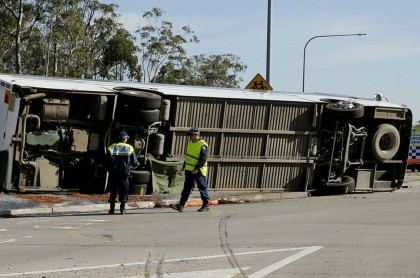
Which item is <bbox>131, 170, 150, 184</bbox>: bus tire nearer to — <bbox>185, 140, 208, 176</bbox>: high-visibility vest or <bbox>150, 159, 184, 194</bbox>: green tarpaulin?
<bbox>150, 159, 184, 194</bbox>: green tarpaulin

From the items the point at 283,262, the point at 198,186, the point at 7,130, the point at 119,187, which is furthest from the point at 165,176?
the point at 283,262

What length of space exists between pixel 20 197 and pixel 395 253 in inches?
324

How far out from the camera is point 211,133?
1775 centimetres

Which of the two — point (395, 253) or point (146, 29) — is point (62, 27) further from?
point (395, 253)

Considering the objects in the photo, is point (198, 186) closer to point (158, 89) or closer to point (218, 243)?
point (158, 89)

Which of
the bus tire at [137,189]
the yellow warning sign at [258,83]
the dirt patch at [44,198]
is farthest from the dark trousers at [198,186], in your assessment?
the yellow warning sign at [258,83]

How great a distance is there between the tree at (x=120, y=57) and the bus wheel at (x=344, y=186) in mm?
39600

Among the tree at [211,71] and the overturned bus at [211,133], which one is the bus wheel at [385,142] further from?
the tree at [211,71]

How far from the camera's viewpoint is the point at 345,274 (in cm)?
858

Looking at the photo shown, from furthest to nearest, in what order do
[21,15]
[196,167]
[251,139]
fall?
[21,15], [251,139], [196,167]

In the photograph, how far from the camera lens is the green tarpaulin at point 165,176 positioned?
17.2 metres

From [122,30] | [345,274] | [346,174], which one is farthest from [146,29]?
[345,274]

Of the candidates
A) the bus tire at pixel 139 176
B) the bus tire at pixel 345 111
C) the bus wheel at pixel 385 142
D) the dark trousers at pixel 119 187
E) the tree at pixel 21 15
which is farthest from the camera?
the tree at pixel 21 15

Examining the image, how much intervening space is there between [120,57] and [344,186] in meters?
40.5
